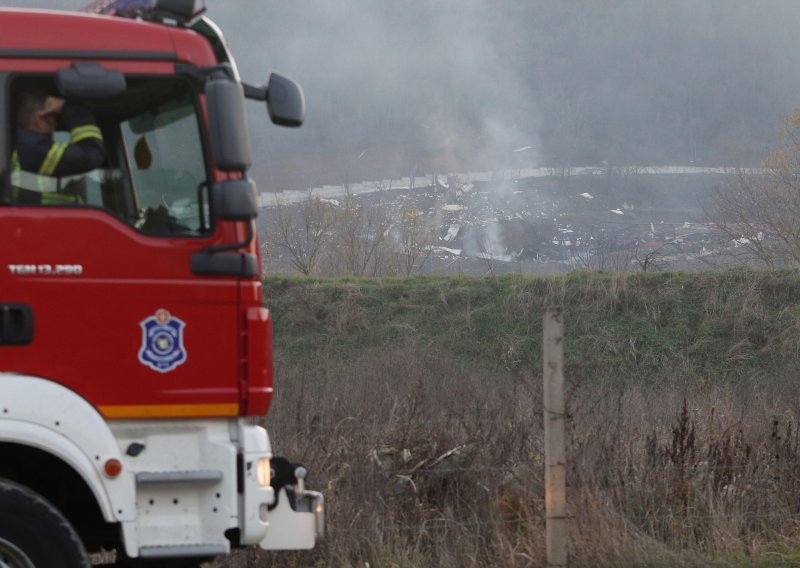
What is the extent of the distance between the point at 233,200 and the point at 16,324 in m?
1.16

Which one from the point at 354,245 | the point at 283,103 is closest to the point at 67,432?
the point at 283,103

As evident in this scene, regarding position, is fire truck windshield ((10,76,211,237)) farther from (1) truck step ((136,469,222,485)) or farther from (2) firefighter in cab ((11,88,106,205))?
(1) truck step ((136,469,222,485))

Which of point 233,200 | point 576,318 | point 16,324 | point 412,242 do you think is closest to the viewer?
point 16,324

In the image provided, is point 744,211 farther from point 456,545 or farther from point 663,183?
point 663,183

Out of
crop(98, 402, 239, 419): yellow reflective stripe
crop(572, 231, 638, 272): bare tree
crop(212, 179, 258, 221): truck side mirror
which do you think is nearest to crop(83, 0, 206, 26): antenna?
crop(212, 179, 258, 221): truck side mirror

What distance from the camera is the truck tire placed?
15.8ft

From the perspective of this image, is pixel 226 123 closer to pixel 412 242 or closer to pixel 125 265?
pixel 125 265

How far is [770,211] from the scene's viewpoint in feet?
107

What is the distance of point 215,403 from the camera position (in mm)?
5203

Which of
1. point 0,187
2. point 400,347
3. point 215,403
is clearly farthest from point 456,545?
point 400,347

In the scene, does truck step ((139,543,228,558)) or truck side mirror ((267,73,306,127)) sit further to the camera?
truck side mirror ((267,73,306,127))

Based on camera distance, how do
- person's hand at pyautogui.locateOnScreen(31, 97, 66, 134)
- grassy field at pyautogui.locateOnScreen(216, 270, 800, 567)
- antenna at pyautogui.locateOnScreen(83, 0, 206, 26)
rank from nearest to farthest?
person's hand at pyautogui.locateOnScreen(31, 97, 66, 134) < antenna at pyautogui.locateOnScreen(83, 0, 206, 26) < grassy field at pyautogui.locateOnScreen(216, 270, 800, 567)

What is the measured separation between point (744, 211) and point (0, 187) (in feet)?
98.4

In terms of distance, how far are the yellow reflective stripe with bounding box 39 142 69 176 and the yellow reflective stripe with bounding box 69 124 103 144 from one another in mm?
54
